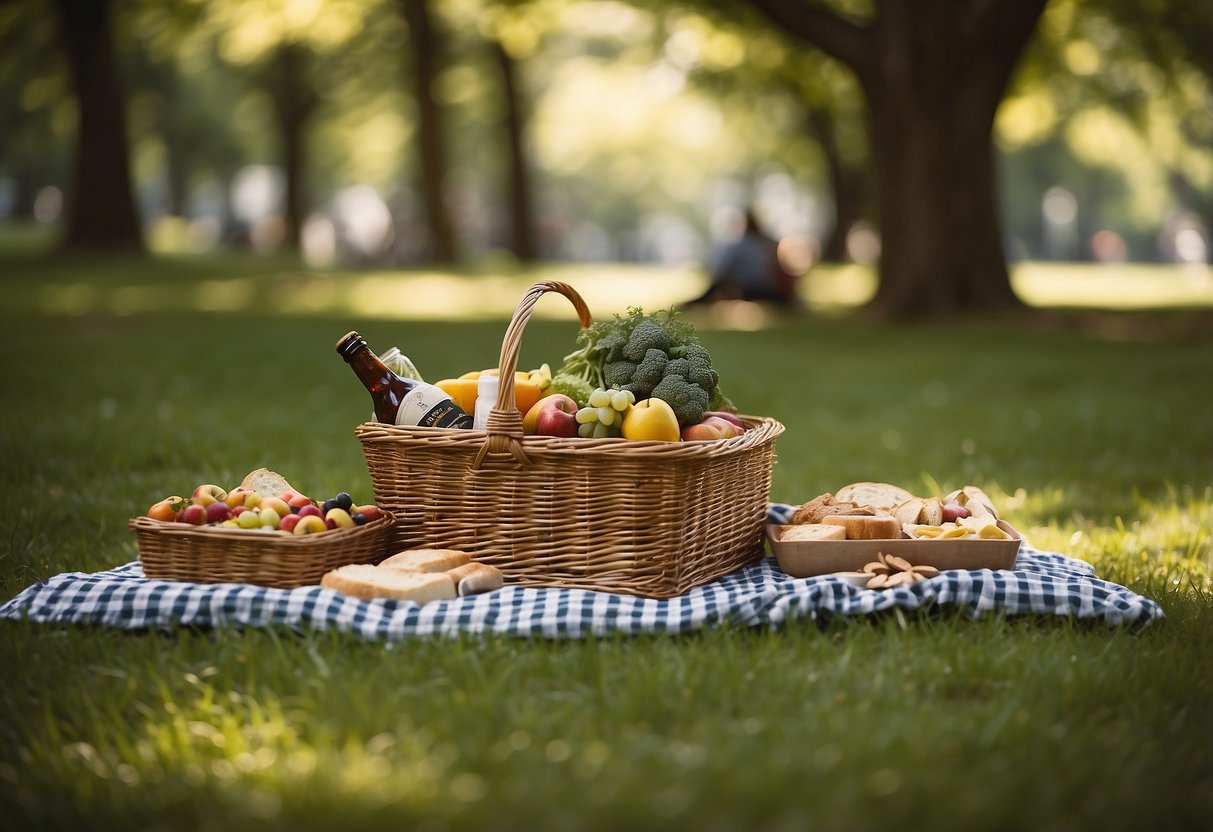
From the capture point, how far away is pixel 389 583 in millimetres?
3766

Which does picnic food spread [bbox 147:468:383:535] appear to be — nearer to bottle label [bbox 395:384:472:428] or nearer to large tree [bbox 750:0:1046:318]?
bottle label [bbox 395:384:472:428]

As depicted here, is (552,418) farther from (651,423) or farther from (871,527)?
(871,527)

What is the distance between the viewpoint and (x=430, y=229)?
26.1 meters

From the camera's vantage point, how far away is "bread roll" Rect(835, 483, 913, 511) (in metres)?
4.72

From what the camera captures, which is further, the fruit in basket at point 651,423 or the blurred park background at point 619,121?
the blurred park background at point 619,121

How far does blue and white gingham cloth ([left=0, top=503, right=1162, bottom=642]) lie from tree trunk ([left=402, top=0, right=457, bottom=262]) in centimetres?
2177

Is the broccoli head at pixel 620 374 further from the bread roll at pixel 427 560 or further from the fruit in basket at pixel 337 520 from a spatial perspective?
the fruit in basket at pixel 337 520

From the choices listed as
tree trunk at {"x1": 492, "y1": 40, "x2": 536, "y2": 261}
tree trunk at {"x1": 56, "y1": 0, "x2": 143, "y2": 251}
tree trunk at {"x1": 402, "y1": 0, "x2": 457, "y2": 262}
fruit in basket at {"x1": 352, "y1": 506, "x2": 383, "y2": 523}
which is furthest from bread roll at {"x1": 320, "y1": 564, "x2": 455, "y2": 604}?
tree trunk at {"x1": 492, "y1": 40, "x2": 536, "y2": 261}

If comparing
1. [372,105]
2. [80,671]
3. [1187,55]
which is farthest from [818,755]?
[372,105]

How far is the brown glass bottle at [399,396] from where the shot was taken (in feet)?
14.1

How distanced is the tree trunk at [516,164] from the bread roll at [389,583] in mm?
23681

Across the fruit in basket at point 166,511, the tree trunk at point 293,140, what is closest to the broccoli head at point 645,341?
the fruit in basket at point 166,511

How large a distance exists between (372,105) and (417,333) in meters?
26.1

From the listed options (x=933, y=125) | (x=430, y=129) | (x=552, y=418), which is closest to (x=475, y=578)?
(x=552, y=418)
